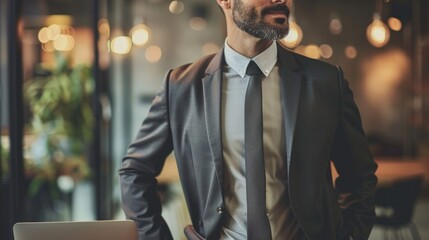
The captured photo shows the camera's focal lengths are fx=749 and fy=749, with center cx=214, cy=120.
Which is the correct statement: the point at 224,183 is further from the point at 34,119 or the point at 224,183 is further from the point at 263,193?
the point at 34,119

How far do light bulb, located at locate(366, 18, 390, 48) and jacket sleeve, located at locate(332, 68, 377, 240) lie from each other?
2269 mm

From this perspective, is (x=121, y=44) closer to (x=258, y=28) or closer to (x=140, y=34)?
(x=140, y=34)

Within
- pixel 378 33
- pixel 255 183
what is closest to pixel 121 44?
pixel 378 33

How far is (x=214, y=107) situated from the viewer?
2.44m

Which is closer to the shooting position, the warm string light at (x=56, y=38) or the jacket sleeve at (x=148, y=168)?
the jacket sleeve at (x=148, y=168)

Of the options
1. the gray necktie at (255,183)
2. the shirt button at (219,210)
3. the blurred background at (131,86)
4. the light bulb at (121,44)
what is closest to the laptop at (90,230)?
the shirt button at (219,210)

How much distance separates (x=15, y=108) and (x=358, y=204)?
2.57 metres

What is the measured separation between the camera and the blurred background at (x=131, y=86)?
4.76 metres

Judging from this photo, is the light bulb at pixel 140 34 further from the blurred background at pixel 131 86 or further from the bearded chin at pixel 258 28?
the bearded chin at pixel 258 28

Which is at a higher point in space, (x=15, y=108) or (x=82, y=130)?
(x=15, y=108)

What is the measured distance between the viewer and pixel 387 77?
5.06 m

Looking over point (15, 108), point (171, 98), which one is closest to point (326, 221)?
point (171, 98)

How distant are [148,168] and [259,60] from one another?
55 cm

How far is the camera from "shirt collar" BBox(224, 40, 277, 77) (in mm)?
2461
